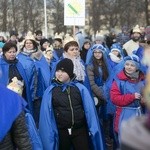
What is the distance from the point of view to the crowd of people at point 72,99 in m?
3.61

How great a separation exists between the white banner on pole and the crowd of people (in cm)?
324

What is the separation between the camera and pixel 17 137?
376 cm

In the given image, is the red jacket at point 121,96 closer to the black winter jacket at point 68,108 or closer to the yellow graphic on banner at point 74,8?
the black winter jacket at point 68,108

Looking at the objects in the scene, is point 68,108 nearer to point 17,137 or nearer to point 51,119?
point 51,119

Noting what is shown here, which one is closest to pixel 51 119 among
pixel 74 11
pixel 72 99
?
pixel 72 99

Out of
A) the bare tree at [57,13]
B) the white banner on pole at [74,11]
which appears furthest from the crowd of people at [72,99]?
the bare tree at [57,13]

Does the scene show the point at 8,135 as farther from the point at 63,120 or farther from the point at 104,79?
the point at 104,79

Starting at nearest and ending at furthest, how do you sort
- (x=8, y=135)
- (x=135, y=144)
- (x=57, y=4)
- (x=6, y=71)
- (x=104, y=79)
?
(x=135, y=144), (x=8, y=135), (x=6, y=71), (x=104, y=79), (x=57, y=4)

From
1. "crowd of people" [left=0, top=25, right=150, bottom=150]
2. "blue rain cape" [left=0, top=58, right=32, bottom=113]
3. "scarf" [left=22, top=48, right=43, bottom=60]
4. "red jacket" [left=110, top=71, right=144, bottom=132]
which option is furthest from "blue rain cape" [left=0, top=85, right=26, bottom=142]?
"scarf" [left=22, top=48, right=43, bottom=60]

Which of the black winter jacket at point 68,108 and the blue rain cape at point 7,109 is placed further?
the black winter jacket at point 68,108

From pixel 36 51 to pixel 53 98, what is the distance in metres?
3.38

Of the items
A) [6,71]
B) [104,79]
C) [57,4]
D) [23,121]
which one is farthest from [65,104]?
[57,4]

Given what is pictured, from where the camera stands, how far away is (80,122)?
5.34m

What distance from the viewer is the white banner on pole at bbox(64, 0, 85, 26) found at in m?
13.9
